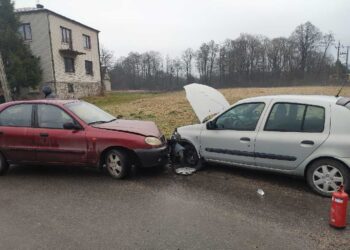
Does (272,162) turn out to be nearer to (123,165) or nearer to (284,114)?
(284,114)

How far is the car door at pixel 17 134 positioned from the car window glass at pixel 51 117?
236mm

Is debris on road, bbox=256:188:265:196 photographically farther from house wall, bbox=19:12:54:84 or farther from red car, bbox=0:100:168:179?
house wall, bbox=19:12:54:84

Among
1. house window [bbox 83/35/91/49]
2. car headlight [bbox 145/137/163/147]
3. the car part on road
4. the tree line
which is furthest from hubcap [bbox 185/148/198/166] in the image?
the tree line

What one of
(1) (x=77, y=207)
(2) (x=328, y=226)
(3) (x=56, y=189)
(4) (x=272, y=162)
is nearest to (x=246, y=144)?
(4) (x=272, y=162)

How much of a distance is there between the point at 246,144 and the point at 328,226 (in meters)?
1.96

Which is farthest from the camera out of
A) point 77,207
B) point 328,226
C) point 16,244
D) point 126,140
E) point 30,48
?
point 30,48

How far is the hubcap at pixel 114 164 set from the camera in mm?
5863

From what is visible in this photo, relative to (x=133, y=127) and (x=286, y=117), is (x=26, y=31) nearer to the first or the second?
(x=133, y=127)

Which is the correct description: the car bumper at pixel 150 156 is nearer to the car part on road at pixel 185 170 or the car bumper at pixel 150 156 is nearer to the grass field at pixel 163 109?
the car part on road at pixel 185 170

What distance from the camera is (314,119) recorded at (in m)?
4.94

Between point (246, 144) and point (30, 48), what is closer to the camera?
point (246, 144)

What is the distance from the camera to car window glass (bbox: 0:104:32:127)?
6.30 meters

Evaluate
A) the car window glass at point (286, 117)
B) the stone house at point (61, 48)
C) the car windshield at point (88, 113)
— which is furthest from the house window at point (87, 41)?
the car window glass at point (286, 117)

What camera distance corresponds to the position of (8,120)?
643 cm
